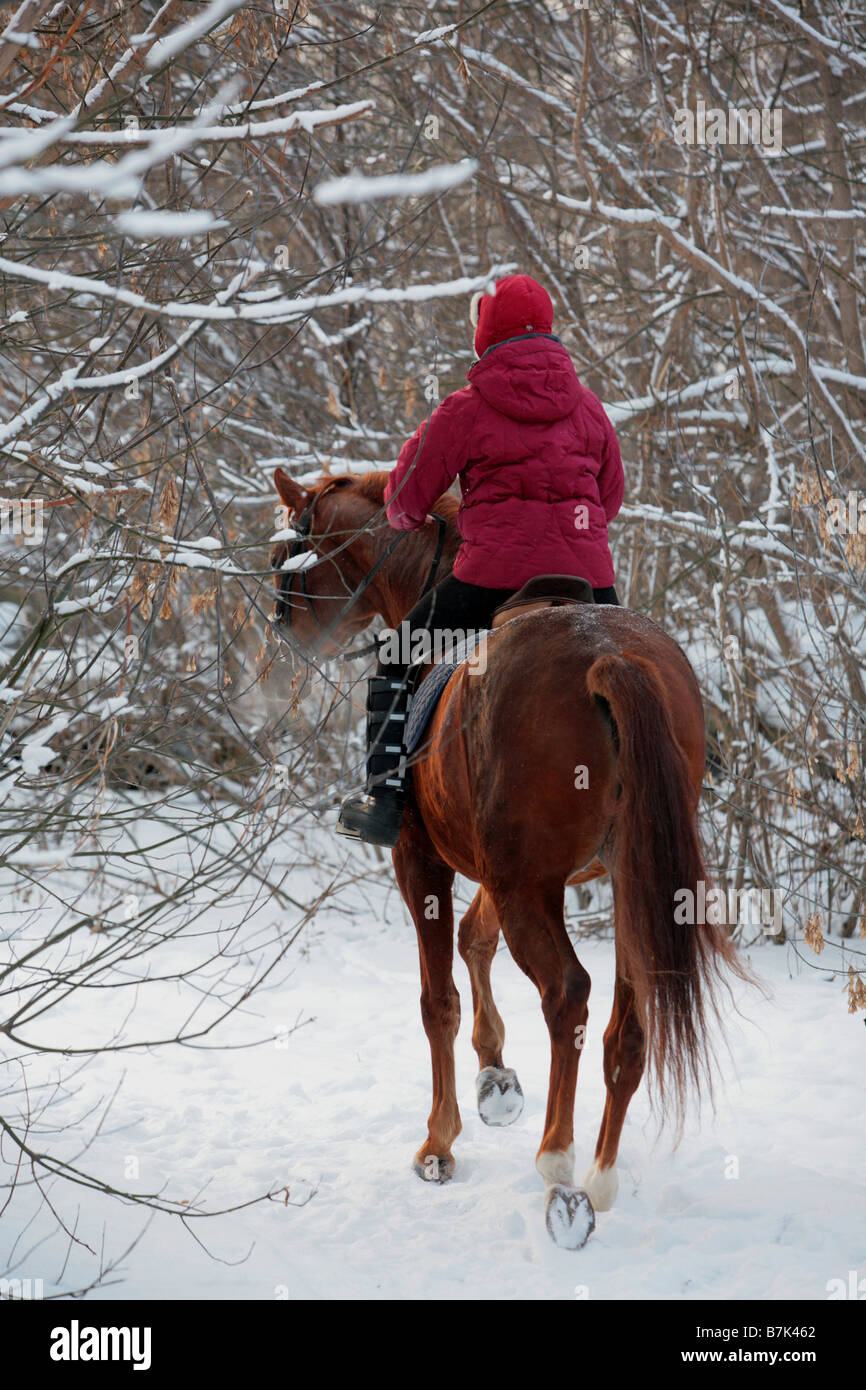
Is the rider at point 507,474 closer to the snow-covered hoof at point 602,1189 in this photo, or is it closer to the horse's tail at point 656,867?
the horse's tail at point 656,867

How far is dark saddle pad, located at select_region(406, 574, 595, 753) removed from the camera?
374 cm

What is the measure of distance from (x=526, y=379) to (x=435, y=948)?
6.53 feet

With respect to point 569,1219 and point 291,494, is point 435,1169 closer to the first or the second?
point 569,1219

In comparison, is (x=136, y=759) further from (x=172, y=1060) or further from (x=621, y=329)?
(x=621, y=329)

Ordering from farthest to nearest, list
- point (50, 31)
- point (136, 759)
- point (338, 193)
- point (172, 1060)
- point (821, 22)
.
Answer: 1. point (821, 22)
2. point (136, 759)
3. point (172, 1060)
4. point (50, 31)
5. point (338, 193)

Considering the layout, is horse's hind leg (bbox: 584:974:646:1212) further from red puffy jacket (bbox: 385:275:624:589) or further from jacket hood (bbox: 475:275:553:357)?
jacket hood (bbox: 475:275:553:357)

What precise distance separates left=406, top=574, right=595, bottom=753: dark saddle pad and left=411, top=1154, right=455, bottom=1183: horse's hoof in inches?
55.7

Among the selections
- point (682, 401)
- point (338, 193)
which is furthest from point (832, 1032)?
point (338, 193)

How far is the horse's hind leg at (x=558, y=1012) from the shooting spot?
331 cm

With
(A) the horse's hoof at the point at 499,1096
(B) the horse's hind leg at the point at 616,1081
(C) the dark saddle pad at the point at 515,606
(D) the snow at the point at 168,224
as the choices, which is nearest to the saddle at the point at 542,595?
(C) the dark saddle pad at the point at 515,606

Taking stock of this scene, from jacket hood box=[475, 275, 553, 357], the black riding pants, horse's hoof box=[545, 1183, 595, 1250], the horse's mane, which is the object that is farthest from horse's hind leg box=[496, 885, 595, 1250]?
jacket hood box=[475, 275, 553, 357]

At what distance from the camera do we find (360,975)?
685cm

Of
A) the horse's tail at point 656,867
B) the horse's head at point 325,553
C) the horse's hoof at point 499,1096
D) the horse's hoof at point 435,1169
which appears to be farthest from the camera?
the horse's head at point 325,553
